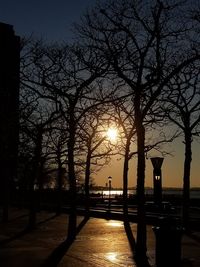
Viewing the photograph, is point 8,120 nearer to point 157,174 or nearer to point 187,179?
point 157,174

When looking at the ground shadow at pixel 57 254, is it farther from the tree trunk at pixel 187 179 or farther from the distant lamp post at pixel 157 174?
the distant lamp post at pixel 157 174

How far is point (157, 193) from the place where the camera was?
3183 centimetres

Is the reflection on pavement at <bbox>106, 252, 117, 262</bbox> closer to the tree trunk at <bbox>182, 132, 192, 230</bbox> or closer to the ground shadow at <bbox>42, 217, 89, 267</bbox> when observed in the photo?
Result: the ground shadow at <bbox>42, 217, 89, 267</bbox>

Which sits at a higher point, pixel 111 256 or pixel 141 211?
pixel 141 211

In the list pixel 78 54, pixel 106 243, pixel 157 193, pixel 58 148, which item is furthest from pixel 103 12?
pixel 58 148

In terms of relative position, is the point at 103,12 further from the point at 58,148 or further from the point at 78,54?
the point at 58,148

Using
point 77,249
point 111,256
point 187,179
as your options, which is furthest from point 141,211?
point 187,179

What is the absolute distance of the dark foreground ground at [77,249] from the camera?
15.0 meters

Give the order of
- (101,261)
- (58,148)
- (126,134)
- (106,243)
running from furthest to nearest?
(58,148) → (126,134) → (106,243) → (101,261)

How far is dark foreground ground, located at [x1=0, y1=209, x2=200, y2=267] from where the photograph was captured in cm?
1500

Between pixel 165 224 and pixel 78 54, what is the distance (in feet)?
29.1

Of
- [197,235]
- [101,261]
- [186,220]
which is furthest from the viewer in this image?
[186,220]

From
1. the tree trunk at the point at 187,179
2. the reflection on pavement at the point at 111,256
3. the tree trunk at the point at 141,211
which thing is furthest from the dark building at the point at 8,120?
the tree trunk at the point at 141,211

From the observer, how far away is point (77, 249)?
1802 centimetres
